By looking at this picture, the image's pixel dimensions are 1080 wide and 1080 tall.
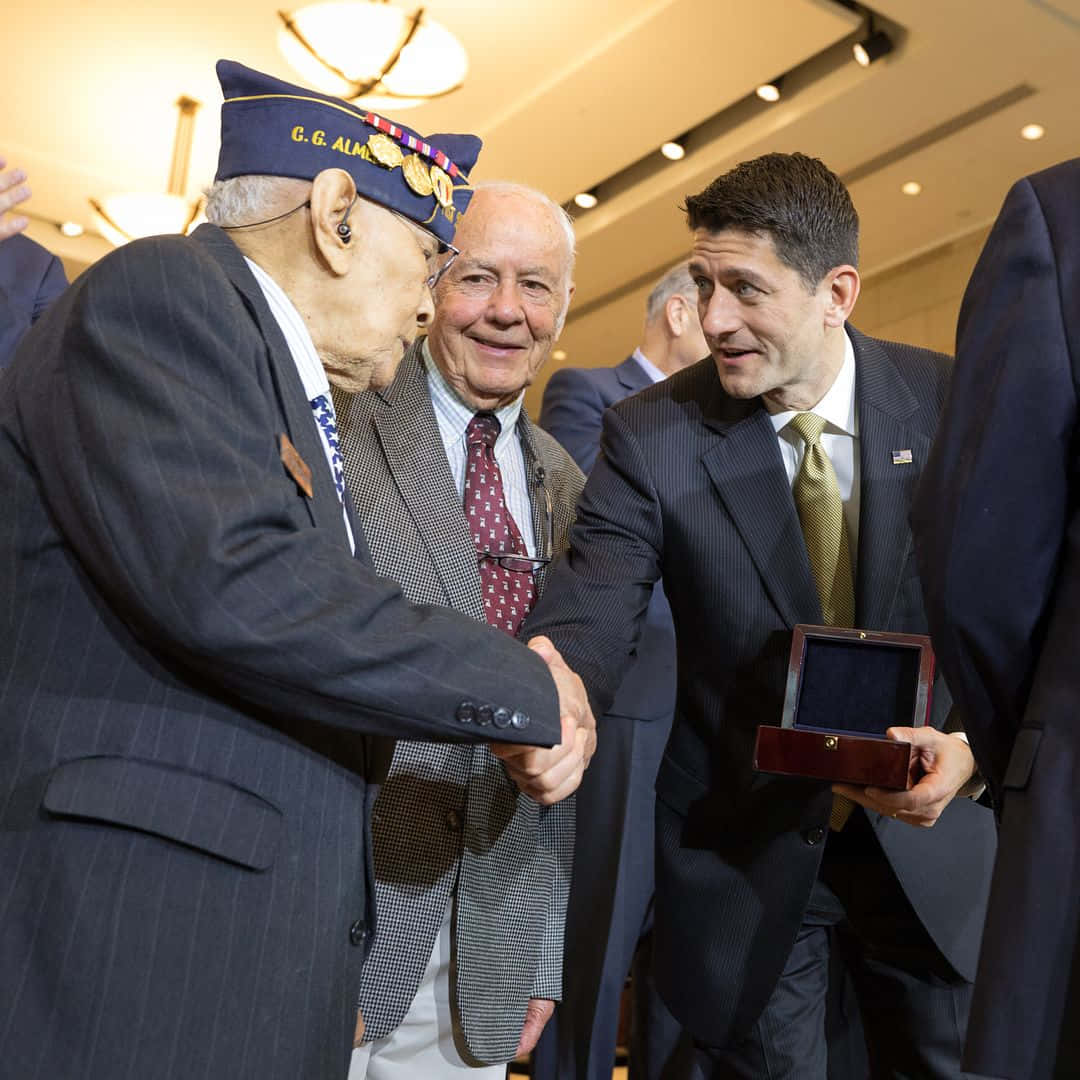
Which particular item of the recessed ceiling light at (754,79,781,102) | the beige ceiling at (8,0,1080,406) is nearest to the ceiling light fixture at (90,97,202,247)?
the beige ceiling at (8,0,1080,406)

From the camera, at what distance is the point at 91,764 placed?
1.19m

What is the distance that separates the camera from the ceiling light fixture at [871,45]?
5840 mm

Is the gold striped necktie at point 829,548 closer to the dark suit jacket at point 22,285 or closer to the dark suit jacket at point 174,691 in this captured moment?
the dark suit jacket at point 174,691

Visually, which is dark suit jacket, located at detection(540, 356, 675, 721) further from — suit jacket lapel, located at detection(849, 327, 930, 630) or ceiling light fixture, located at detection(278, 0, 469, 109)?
ceiling light fixture, located at detection(278, 0, 469, 109)

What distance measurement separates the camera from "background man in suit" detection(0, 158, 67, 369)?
284cm

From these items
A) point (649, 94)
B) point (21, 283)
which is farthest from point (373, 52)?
point (21, 283)

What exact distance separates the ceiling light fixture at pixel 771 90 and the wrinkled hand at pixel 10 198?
14.5ft

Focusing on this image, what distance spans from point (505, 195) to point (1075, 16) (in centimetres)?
416

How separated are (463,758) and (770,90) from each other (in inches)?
202

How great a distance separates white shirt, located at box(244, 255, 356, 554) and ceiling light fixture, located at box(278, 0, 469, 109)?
411 cm

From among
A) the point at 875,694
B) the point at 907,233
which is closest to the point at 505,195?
the point at 875,694

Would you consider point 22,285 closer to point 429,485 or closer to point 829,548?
point 429,485

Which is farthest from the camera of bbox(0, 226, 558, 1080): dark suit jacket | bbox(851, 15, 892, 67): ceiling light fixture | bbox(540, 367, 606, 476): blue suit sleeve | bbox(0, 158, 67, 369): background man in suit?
bbox(851, 15, 892, 67): ceiling light fixture

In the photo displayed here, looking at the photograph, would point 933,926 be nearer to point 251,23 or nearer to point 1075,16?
point 1075,16
